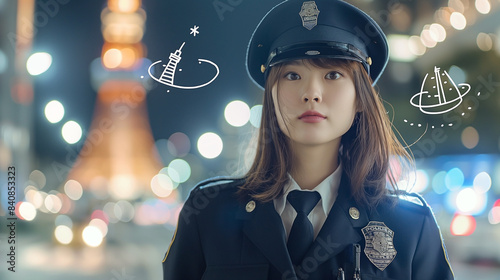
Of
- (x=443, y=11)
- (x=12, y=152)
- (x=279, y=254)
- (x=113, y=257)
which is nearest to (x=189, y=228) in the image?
(x=279, y=254)

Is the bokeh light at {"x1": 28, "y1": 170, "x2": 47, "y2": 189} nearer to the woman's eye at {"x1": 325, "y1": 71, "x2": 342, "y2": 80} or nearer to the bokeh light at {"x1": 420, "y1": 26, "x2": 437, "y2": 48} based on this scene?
the woman's eye at {"x1": 325, "y1": 71, "x2": 342, "y2": 80}

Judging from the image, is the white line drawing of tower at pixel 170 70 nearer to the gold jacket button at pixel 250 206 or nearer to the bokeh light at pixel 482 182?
the gold jacket button at pixel 250 206

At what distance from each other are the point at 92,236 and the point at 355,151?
5798 millimetres

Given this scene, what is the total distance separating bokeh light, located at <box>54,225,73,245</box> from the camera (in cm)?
605

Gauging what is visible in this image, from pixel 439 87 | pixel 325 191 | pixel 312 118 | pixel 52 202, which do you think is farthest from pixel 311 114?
pixel 52 202

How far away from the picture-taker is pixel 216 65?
2021 mm

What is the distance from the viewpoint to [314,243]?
1.25 m

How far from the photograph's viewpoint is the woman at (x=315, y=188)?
1268 mm

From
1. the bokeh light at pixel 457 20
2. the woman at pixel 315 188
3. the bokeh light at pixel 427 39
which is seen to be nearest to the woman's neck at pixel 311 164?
the woman at pixel 315 188

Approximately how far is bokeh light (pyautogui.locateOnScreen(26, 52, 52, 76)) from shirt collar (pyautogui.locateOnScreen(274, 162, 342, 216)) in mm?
1464

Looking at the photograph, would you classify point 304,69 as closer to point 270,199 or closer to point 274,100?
point 274,100

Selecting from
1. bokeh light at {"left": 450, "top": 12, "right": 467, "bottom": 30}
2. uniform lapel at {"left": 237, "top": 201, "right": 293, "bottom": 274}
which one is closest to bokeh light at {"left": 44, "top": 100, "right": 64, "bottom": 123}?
uniform lapel at {"left": 237, "top": 201, "right": 293, "bottom": 274}

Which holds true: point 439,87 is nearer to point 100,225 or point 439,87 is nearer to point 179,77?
point 179,77

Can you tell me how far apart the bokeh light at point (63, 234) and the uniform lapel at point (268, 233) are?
5.32 m
